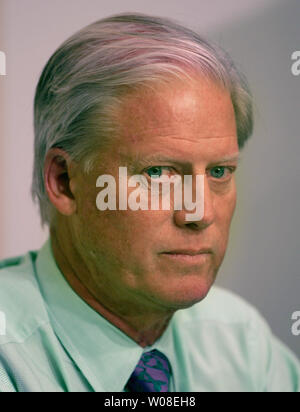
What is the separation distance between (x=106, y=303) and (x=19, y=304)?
0.16 m

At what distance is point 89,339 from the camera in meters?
1.04

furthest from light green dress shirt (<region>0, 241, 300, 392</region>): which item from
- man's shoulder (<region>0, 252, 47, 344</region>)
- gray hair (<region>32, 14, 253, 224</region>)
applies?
gray hair (<region>32, 14, 253, 224</region>)

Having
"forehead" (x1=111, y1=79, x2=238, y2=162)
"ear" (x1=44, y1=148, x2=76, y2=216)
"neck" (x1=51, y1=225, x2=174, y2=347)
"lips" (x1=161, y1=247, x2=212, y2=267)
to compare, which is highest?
"forehead" (x1=111, y1=79, x2=238, y2=162)

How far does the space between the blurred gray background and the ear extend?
0.14 metres

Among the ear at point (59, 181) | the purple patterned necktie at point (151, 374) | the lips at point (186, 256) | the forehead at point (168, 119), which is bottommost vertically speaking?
the purple patterned necktie at point (151, 374)

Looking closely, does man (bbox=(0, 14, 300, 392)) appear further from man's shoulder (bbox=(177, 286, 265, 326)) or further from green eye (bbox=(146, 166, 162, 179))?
man's shoulder (bbox=(177, 286, 265, 326))

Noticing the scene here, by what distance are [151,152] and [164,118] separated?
6cm

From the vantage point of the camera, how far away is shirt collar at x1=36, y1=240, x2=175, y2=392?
1025 mm

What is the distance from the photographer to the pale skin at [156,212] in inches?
37.4

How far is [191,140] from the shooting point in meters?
0.95

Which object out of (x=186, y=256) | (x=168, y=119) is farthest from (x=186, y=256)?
(x=168, y=119)

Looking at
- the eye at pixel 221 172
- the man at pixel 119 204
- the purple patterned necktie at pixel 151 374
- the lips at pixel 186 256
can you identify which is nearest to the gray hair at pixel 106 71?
the man at pixel 119 204

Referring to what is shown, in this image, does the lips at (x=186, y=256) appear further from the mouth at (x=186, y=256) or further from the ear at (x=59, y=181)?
the ear at (x=59, y=181)

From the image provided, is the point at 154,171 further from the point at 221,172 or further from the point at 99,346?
the point at 99,346
